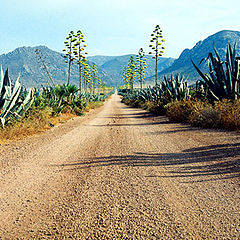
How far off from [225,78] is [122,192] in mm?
8272

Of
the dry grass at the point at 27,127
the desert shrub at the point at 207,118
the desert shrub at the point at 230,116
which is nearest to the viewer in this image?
the dry grass at the point at 27,127

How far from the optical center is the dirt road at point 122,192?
2.48 metres

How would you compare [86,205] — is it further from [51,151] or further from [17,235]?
[51,151]

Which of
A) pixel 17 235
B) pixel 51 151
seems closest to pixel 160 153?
pixel 51 151

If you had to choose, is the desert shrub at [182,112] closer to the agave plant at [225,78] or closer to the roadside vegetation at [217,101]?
the roadside vegetation at [217,101]

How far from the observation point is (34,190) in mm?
3500

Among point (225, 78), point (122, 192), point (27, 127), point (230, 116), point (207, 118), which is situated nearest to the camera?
point (122, 192)

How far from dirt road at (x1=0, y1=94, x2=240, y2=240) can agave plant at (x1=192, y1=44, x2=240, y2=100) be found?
4579mm

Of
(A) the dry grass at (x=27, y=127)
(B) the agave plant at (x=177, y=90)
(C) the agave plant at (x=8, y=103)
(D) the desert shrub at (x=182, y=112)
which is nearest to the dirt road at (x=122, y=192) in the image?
(A) the dry grass at (x=27, y=127)

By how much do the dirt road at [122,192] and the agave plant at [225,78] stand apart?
4.58m

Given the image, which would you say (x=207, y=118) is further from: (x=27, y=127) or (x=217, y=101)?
(x=27, y=127)

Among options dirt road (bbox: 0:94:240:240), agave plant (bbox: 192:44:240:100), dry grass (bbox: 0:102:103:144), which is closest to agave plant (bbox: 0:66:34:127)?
dry grass (bbox: 0:102:103:144)

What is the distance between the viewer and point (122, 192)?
132 inches

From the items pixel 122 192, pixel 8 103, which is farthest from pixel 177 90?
pixel 122 192
